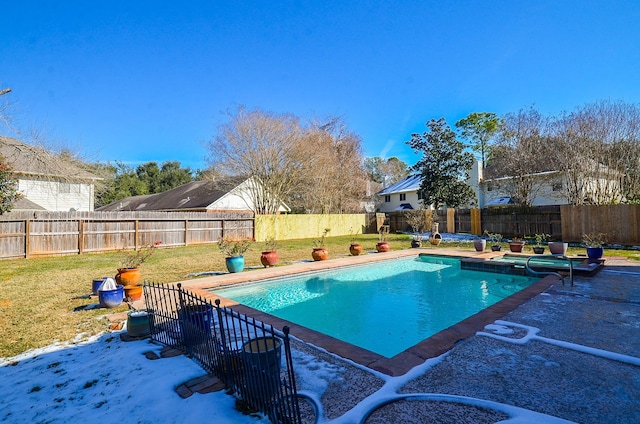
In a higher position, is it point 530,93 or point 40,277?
point 530,93

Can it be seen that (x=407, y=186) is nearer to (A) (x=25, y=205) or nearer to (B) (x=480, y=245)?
(B) (x=480, y=245)

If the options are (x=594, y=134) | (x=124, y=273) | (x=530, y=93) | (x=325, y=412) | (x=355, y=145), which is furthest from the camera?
(x=355, y=145)

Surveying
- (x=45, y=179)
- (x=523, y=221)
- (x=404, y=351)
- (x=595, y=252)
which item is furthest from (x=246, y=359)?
(x=523, y=221)

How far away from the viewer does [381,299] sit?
290 inches

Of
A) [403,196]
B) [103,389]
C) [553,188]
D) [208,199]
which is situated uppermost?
[403,196]

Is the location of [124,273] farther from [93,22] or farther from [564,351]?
[93,22]

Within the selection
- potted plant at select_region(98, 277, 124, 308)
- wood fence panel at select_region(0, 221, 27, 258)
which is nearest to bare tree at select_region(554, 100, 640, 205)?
potted plant at select_region(98, 277, 124, 308)

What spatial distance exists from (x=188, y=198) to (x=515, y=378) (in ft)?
92.8

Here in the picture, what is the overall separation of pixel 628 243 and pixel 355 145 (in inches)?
730

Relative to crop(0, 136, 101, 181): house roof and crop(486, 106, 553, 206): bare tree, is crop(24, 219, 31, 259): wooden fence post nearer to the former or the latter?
crop(0, 136, 101, 181): house roof

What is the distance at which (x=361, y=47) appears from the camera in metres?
12.8

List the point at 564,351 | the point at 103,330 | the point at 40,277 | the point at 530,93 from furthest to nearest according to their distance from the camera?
the point at 530,93 < the point at 40,277 < the point at 103,330 < the point at 564,351

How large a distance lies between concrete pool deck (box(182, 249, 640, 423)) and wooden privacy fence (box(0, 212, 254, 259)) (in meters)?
13.9

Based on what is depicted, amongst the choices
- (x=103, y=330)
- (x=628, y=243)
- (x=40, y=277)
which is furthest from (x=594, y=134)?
(x=40, y=277)
